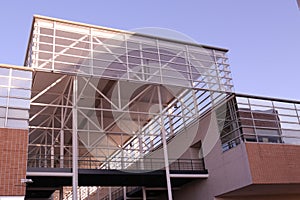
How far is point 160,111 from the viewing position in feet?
64.2

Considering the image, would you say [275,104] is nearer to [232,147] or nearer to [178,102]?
[232,147]

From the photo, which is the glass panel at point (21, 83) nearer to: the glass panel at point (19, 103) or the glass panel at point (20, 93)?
the glass panel at point (20, 93)

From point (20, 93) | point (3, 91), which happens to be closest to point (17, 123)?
point (20, 93)

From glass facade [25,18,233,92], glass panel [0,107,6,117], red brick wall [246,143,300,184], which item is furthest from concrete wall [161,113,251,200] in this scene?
glass panel [0,107,6,117]

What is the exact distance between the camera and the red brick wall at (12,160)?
13.9 m

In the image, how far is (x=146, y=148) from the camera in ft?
89.6

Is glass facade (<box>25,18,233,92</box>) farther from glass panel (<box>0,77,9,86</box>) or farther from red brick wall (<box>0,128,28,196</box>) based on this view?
red brick wall (<box>0,128,28,196</box>)

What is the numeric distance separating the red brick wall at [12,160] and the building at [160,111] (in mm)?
38

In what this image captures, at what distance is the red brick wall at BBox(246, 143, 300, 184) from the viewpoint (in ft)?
55.7

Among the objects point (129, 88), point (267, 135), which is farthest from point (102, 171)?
point (267, 135)

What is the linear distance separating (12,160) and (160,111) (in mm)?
8237

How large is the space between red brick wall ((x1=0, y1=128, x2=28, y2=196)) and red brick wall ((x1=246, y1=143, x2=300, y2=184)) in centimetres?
1029

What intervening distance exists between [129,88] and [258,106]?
7180 mm

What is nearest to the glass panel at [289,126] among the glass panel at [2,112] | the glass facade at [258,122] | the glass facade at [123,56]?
the glass facade at [258,122]
